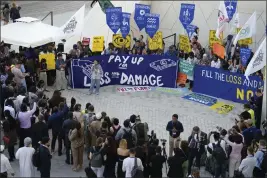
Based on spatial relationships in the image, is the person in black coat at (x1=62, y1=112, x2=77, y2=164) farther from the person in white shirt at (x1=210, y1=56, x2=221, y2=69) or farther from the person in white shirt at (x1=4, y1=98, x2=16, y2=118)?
the person in white shirt at (x1=210, y1=56, x2=221, y2=69)

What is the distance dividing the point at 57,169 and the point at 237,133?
4.51 meters

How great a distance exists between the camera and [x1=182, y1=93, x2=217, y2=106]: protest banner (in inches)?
720

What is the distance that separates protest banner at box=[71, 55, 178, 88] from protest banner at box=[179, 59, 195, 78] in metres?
0.19

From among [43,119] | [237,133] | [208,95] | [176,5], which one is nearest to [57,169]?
[43,119]

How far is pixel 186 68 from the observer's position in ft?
61.7

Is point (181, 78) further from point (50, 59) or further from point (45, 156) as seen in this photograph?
point (45, 156)

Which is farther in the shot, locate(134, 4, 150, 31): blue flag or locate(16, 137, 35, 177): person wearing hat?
locate(134, 4, 150, 31): blue flag

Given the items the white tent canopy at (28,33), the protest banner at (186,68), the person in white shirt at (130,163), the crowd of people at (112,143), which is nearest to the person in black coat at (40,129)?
the crowd of people at (112,143)

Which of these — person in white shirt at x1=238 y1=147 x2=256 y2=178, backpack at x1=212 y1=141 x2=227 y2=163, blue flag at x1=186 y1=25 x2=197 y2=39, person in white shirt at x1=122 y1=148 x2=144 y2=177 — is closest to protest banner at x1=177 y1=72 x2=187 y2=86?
blue flag at x1=186 y1=25 x2=197 y2=39

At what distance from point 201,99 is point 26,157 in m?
8.21

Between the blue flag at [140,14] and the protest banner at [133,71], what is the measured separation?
2028 mm

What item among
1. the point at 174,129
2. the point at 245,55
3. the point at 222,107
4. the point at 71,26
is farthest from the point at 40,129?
the point at 245,55

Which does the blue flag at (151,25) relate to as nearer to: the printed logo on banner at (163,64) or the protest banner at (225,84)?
the printed logo on banner at (163,64)

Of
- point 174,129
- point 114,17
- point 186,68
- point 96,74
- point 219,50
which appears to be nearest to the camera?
point 174,129
